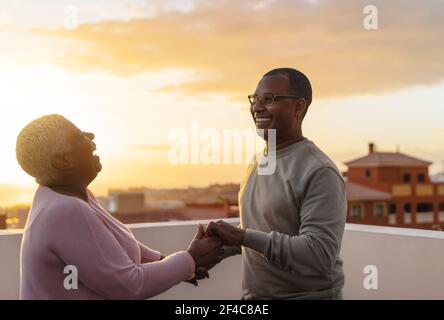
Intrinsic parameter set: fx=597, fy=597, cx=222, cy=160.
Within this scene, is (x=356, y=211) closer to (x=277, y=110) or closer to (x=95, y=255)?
(x=277, y=110)

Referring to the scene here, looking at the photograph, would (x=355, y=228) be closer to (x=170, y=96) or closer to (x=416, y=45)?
(x=170, y=96)

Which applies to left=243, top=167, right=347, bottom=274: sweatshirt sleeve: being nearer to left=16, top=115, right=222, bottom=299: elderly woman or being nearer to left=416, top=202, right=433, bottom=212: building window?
left=16, top=115, right=222, bottom=299: elderly woman

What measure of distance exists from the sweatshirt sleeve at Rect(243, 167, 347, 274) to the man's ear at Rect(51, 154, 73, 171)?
515 millimetres

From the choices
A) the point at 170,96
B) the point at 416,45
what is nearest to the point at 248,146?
the point at 170,96

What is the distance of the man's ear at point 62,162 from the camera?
151 centimetres

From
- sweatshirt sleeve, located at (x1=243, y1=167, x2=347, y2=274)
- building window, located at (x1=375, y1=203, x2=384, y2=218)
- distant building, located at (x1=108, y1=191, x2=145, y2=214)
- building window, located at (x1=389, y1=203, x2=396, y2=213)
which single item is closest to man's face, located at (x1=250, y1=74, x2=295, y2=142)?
Result: sweatshirt sleeve, located at (x1=243, y1=167, x2=347, y2=274)

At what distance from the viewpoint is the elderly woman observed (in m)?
1.41

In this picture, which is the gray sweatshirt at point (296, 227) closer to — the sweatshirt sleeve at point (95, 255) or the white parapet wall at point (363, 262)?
the sweatshirt sleeve at point (95, 255)

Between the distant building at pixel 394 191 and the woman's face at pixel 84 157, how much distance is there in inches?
1394

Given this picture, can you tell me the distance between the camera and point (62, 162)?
4.97ft

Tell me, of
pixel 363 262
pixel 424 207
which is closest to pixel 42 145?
pixel 363 262

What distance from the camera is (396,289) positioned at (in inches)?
138

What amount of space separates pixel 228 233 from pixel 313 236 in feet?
0.81
